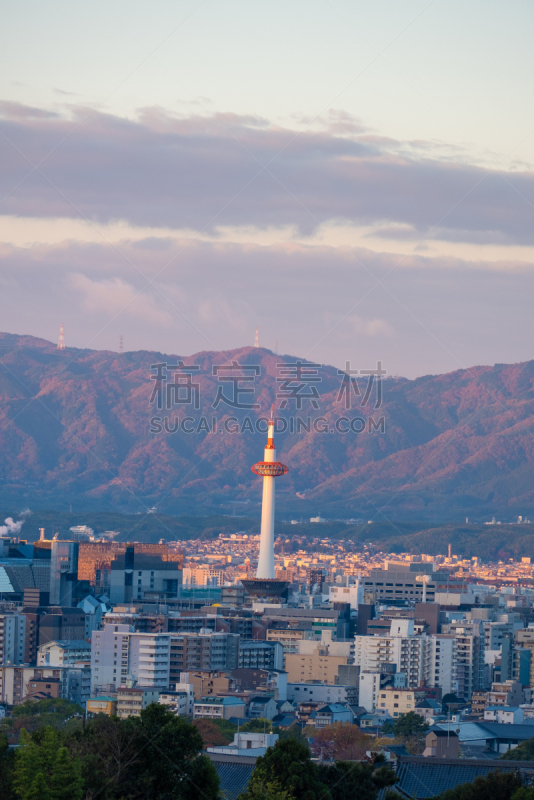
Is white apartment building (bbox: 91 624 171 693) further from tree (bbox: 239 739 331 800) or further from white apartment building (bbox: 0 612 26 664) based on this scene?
tree (bbox: 239 739 331 800)

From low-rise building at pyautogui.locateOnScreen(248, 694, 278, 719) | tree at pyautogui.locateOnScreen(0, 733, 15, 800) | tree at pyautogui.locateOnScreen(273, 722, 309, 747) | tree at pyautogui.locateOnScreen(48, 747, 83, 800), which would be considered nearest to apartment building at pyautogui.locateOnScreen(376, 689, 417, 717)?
low-rise building at pyautogui.locateOnScreen(248, 694, 278, 719)

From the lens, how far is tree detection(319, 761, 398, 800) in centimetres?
2347

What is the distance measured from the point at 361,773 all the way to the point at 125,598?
6344cm

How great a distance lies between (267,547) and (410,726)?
50639mm

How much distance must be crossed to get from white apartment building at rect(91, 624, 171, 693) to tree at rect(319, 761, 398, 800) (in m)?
28.8

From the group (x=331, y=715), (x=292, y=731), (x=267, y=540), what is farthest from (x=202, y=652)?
→ (x=267, y=540)

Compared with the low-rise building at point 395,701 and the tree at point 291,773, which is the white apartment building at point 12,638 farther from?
the tree at point 291,773

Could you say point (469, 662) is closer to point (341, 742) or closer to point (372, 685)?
point (372, 685)

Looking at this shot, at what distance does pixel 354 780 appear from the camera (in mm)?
23750

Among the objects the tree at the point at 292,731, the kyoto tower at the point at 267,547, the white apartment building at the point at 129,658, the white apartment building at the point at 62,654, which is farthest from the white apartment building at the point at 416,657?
the kyoto tower at the point at 267,547

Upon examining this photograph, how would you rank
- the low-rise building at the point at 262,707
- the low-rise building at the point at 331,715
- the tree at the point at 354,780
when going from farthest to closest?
the low-rise building at the point at 262,707 < the low-rise building at the point at 331,715 < the tree at the point at 354,780

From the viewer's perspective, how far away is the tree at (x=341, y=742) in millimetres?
36328

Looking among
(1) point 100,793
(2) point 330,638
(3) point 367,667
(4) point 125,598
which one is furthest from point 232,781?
(4) point 125,598

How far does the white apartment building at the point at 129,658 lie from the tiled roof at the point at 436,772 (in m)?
24.7
